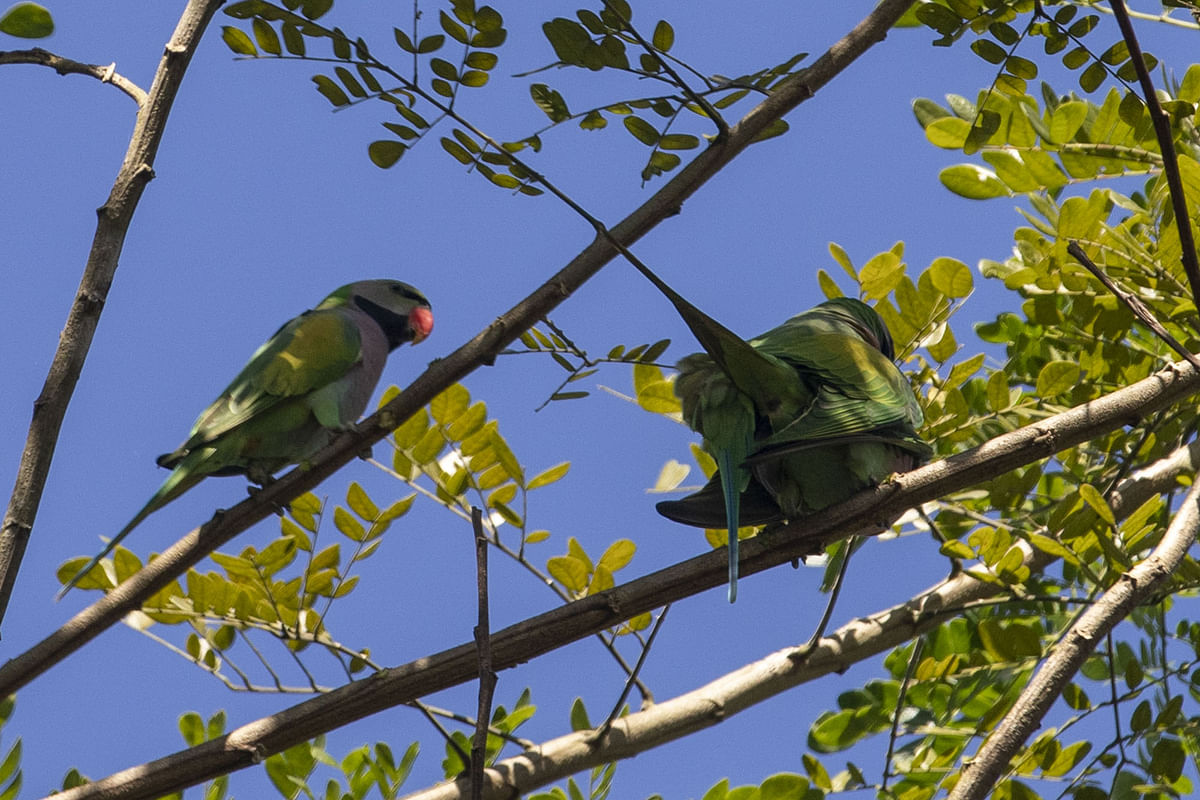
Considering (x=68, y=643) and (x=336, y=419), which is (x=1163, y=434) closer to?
(x=336, y=419)

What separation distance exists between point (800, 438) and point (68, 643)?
1.66 metres

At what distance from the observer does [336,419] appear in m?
4.19

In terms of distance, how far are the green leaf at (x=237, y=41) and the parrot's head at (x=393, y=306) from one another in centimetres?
217

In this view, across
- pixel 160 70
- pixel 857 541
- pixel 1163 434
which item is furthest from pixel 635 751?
pixel 160 70

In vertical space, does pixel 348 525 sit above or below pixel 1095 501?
above

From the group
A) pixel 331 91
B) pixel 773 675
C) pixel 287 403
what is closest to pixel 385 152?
pixel 331 91

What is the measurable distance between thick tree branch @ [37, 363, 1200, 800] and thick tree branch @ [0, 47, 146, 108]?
3.43ft

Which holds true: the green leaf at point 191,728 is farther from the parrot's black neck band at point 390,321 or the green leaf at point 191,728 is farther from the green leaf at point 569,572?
the parrot's black neck band at point 390,321

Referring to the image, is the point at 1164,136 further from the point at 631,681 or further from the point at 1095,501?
the point at 631,681

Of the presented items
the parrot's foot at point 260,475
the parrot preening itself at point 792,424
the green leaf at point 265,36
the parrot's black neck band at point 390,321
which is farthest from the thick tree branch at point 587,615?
the parrot's black neck band at point 390,321

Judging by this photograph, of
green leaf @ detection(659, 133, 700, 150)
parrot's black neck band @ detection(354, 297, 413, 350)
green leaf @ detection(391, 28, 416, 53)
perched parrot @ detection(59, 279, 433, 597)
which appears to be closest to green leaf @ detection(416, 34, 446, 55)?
green leaf @ detection(391, 28, 416, 53)

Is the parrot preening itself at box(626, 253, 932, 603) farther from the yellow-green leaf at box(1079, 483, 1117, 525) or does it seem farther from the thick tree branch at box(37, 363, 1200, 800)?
the yellow-green leaf at box(1079, 483, 1117, 525)

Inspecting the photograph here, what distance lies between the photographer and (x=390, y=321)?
17.2ft

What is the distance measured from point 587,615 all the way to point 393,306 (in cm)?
303
